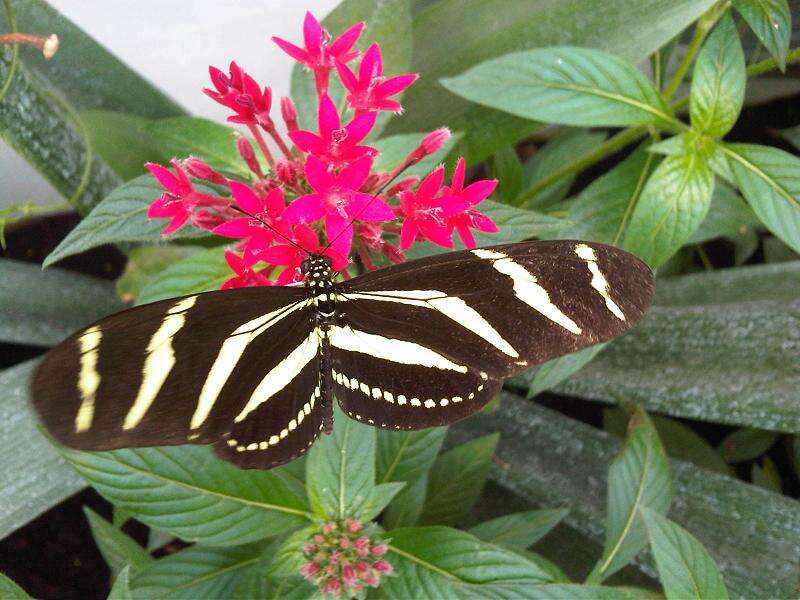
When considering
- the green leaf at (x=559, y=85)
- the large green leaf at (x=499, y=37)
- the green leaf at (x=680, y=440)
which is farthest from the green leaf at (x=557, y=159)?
the green leaf at (x=680, y=440)

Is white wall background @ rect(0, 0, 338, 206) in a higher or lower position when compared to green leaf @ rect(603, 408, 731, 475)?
higher

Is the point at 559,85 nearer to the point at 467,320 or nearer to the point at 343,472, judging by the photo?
the point at 467,320

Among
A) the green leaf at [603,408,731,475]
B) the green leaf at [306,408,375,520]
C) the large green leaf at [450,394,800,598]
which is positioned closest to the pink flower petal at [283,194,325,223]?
the green leaf at [306,408,375,520]

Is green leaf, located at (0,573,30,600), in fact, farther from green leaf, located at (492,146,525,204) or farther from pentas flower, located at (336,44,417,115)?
green leaf, located at (492,146,525,204)

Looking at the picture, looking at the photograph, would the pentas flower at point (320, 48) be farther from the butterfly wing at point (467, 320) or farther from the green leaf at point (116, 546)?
the green leaf at point (116, 546)

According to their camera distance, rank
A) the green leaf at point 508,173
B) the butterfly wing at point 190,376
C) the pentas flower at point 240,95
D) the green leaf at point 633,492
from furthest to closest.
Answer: the green leaf at point 508,173
the green leaf at point 633,492
the pentas flower at point 240,95
the butterfly wing at point 190,376

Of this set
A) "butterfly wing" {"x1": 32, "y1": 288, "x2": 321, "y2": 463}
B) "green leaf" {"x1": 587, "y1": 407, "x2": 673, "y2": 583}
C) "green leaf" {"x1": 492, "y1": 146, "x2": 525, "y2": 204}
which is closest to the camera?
"butterfly wing" {"x1": 32, "y1": 288, "x2": 321, "y2": 463}

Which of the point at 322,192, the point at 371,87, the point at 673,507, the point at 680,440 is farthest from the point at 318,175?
the point at 680,440
